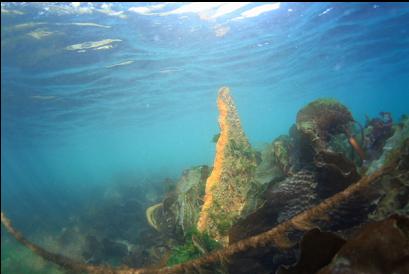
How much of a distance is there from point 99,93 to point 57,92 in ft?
12.6

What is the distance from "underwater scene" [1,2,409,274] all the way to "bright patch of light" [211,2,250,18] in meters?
0.10

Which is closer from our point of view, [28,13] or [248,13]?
[28,13]

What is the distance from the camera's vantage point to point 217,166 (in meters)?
4.39

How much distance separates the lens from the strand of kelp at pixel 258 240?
233 cm

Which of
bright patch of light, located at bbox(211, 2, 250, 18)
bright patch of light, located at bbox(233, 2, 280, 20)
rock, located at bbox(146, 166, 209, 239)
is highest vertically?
bright patch of light, located at bbox(211, 2, 250, 18)

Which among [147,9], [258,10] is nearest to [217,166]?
[147,9]

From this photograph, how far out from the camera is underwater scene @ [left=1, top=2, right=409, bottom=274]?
268 cm

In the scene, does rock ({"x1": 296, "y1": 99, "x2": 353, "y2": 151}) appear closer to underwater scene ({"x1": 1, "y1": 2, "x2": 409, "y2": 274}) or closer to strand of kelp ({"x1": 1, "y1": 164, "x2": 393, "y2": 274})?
underwater scene ({"x1": 1, "y1": 2, "x2": 409, "y2": 274})

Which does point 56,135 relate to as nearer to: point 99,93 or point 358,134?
point 99,93

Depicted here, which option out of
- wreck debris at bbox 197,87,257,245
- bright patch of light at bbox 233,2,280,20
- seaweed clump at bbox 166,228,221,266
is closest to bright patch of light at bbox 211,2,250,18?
bright patch of light at bbox 233,2,280,20

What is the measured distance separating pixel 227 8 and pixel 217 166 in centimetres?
1376

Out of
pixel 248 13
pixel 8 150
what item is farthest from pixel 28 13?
pixel 8 150

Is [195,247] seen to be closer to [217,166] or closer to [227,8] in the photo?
[217,166]

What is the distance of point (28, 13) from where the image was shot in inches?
497
